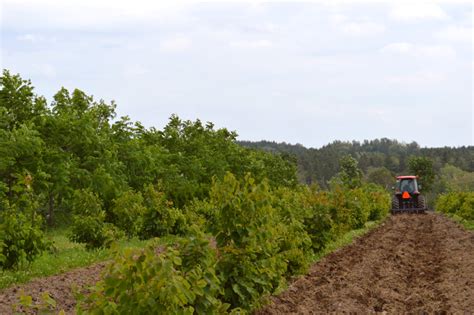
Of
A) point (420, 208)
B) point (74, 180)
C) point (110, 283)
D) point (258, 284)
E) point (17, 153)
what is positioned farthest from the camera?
point (420, 208)

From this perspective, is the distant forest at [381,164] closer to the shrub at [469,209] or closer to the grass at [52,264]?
the shrub at [469,209]

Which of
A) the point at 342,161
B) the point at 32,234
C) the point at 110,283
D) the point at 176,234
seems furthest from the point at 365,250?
the point at 342,161

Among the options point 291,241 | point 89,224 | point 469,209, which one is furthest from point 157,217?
point 469,209

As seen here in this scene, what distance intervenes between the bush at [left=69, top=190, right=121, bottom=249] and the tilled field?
125 inches

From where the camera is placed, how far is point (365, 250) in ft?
60.8

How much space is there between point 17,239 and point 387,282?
728 cm

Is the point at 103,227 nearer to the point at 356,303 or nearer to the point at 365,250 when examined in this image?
the point at 365,250

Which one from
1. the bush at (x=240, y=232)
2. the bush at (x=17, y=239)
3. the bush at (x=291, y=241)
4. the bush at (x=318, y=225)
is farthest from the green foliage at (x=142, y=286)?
the bush at (x=318, y=225)

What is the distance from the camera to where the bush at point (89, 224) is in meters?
17.2

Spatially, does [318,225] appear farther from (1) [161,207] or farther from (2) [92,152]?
(2) [92,152]

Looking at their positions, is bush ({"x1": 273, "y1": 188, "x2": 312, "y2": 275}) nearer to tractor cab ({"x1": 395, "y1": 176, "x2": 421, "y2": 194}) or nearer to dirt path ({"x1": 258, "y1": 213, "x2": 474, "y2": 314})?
dirt path ({"x1": 258, "y1": 213, "x2": 474, "y2": 314})

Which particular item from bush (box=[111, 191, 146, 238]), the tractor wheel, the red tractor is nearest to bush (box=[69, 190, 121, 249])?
bush (box=[111, 191, 146, 238])

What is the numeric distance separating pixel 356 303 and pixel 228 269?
3019 mm

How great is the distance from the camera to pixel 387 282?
1231cm
